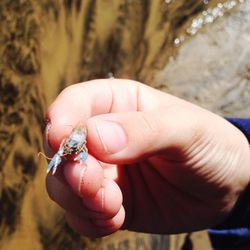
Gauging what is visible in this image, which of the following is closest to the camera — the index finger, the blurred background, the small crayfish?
the small crayfish

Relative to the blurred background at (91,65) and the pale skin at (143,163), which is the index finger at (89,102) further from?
the blurred background at (91,65)

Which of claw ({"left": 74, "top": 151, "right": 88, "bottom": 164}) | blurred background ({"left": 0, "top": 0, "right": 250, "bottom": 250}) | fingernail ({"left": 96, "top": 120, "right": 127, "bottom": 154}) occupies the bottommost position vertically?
blurred background ({"left": 0, "top": 0, "right": 250, "bottom": 250})

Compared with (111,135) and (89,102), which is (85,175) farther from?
(89,102)

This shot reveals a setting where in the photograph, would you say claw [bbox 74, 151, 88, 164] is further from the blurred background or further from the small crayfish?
the blurred background

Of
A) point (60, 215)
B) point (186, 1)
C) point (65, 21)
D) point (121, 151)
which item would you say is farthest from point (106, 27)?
point (121, 151)

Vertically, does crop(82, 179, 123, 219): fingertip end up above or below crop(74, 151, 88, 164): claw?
below

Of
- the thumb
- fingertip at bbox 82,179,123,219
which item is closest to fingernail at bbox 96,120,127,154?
the thumb

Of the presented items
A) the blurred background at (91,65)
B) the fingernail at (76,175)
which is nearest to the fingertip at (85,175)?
the fingernail at (76,175)
